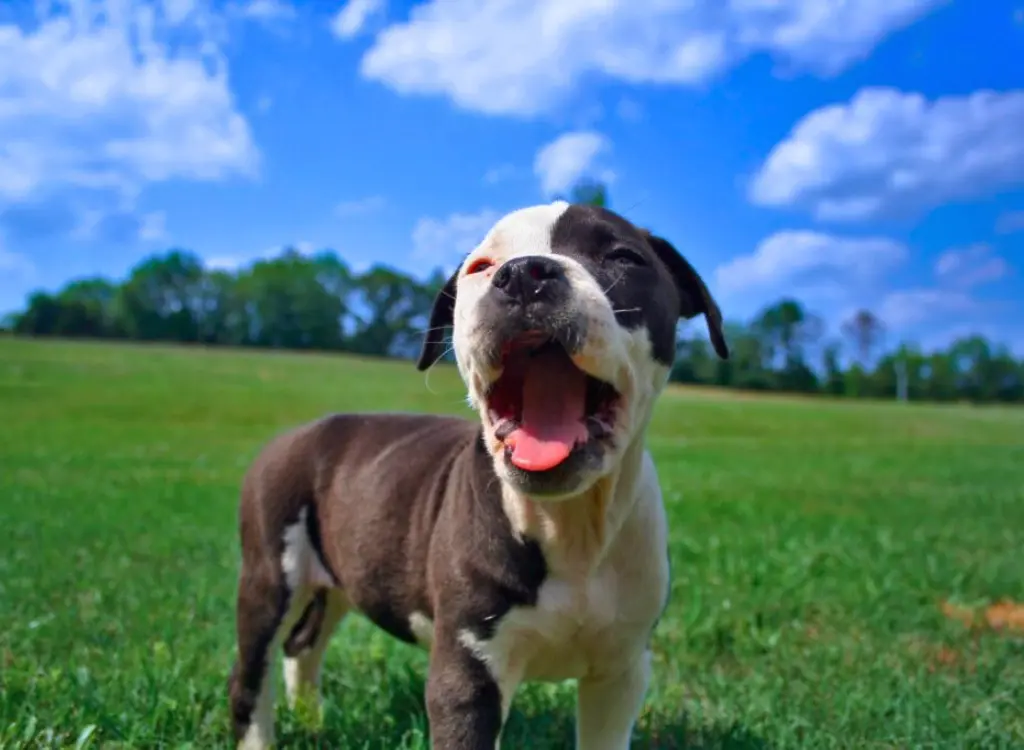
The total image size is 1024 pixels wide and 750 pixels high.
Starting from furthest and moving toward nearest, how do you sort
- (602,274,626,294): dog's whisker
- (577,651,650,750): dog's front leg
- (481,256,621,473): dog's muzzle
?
(577,651,650,750): dog's front leg, (602,274,626,294): dog's whisker, (481,256,621,473): dog's muzzle

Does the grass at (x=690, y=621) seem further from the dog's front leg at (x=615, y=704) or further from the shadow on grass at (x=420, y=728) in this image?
the dog's front leg at (x=615, y=704)

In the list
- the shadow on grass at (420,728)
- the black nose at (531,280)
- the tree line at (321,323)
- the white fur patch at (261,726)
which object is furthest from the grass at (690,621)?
the tree line at (321,323)

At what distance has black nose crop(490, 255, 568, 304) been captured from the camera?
2.73 metres

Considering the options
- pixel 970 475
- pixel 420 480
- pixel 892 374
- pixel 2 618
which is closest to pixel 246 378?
pixel 970 475

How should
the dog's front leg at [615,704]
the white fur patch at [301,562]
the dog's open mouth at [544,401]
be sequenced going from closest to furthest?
the dog's open mouth at [544,401] → the dog's front leg at [615,704] → the white fur patch at [301,562]

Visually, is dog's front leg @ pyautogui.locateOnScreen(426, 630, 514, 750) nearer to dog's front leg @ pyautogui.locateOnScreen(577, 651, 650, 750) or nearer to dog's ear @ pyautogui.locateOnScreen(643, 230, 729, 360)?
dog's front leg @ pyautogui.locateOnScreen(577, 651, 650, 750)

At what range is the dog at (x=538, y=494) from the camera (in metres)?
2.80

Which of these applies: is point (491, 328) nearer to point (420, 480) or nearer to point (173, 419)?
point (420, 480)

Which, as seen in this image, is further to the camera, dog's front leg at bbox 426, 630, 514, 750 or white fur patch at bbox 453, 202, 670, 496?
dog's front leg at bbox 426, 630, 514, 750

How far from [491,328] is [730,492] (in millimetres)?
11137

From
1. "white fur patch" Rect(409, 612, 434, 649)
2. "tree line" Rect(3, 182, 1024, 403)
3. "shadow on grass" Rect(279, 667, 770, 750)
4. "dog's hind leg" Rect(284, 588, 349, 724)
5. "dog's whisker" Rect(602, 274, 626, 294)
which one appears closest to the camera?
"dog's whisker" Rect(602, 274, 626, 294)

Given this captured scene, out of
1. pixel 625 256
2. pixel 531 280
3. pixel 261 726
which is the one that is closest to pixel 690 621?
pixel 261 726

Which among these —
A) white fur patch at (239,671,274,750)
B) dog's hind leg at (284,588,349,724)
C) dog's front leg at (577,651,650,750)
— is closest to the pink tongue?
dog's front leg at (577,651,650,750)

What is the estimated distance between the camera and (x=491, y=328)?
2770 mm
